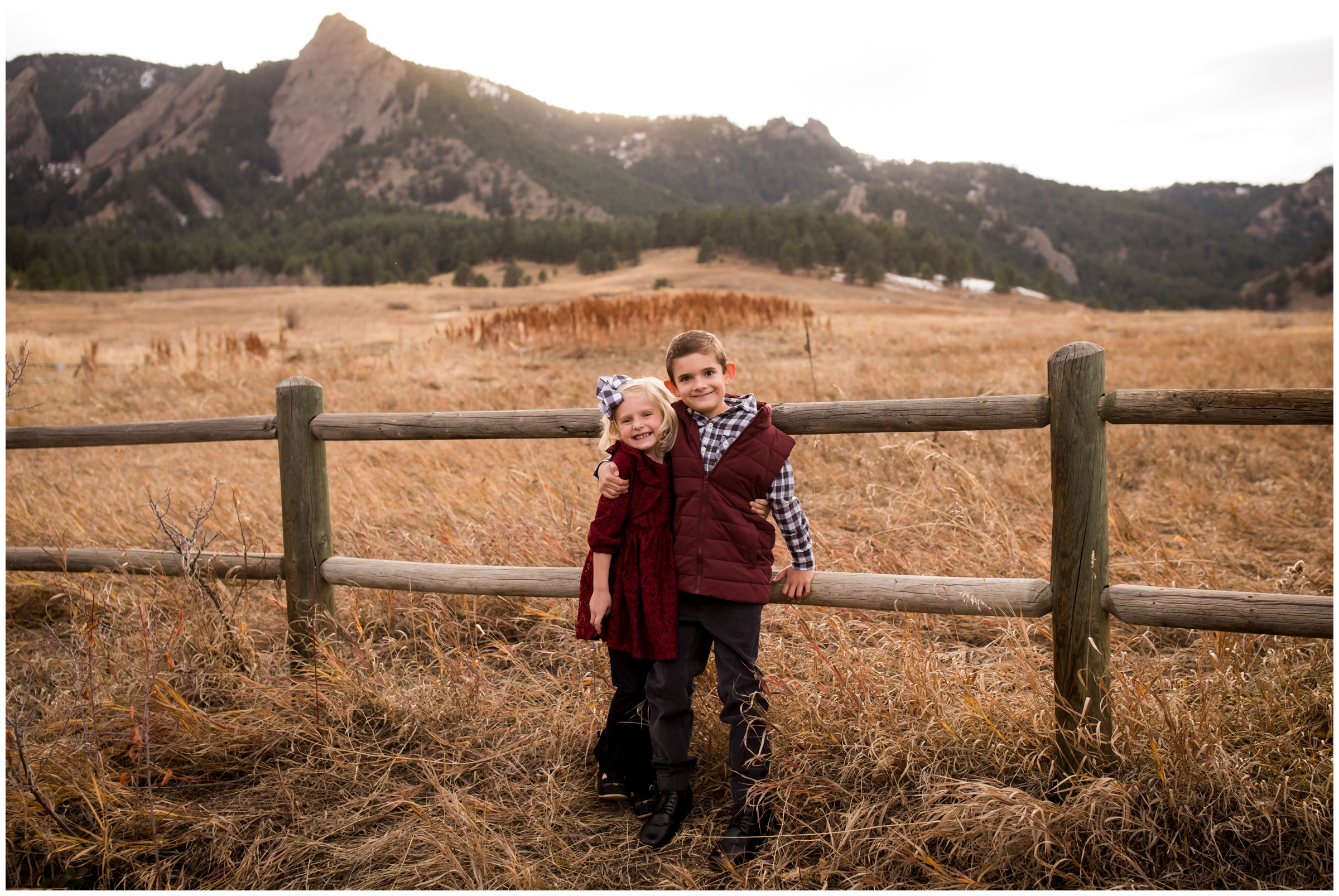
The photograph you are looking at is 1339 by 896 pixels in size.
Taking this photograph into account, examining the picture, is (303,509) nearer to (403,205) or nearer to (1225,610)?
(1225,610)

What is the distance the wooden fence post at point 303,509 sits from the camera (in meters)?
2.89

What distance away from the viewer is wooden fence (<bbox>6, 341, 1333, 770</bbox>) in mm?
2029

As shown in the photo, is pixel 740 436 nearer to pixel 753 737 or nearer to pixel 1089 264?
pixel 753 737

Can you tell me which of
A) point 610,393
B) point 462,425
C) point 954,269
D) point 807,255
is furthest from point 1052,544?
point 954,269

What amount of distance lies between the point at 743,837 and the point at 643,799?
15.4 inches

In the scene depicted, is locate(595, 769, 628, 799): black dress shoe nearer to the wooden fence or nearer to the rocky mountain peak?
the wooden fence

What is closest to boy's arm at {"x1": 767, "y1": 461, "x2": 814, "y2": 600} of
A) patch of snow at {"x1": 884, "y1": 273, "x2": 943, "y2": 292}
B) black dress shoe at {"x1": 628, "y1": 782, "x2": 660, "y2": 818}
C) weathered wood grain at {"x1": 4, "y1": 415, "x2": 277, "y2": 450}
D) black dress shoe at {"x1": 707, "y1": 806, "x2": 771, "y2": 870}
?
black dress shoe at {"x1": 707, "y1": 806, "x2": 771, "y2": 870}

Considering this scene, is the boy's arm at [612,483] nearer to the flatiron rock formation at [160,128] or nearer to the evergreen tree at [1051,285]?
the evergreen tree at [1051,285]

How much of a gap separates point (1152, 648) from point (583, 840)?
2438mm

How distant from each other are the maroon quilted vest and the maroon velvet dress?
4cm

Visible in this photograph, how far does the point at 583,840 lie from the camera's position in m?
2.23

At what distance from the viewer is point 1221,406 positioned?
2068 mm

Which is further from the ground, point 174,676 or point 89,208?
point 89,208

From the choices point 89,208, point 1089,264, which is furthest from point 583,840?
point 1089,264
